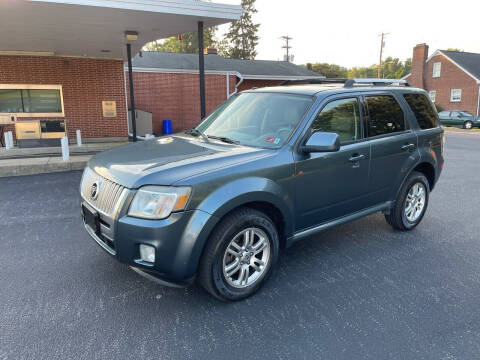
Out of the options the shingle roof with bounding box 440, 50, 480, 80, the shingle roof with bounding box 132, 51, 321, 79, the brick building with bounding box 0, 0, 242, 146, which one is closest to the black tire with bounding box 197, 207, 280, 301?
the brick building with bounding box 0, 0, 242, 146

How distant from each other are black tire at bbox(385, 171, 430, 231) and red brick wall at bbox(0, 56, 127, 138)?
12.8 m

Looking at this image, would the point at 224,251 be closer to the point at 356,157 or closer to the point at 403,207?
the point at 356,157

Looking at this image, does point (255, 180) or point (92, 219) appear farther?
point (92, 219)

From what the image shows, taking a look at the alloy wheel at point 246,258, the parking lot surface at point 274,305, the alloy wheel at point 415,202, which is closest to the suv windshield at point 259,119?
the alloy wheel at point 246,258

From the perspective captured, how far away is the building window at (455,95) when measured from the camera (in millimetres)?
35844

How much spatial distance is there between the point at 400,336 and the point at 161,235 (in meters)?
1.99

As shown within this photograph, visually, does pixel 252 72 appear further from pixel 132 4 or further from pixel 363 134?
pixel 363 134

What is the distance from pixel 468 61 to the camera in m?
36.4

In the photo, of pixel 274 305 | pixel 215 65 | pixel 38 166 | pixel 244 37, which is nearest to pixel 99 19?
pixel 38 166

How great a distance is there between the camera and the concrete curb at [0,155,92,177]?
847cm

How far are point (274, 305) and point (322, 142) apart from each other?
5.02 feet

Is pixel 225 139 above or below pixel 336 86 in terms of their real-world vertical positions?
below

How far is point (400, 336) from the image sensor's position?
2775 mm

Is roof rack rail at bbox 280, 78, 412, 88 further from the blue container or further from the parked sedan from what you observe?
the parked sedan
